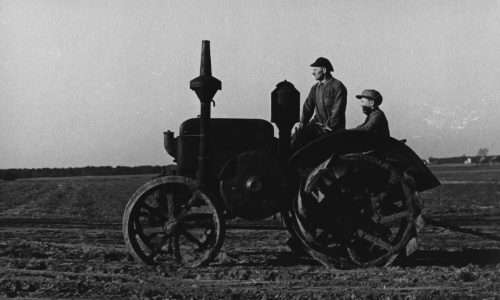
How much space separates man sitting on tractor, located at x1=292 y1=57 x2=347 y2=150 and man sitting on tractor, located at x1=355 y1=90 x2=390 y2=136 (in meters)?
0.29

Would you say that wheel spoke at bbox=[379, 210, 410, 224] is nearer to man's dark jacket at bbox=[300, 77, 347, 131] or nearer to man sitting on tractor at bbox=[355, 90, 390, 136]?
man sitting on tractor at bbox=[355, 90, 390, 136]

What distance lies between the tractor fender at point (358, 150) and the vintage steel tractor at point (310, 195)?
11 millimetres

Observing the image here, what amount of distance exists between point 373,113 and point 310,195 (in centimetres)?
127

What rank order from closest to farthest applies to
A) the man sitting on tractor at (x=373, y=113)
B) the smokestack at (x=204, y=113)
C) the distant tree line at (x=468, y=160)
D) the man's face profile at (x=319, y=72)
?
the smokestack at (x=204, y=113), the man sitting on tractor at (x=373, y=113), the man's face profile at (x=319, y=72), the distant tree line at (x=468, y=160)

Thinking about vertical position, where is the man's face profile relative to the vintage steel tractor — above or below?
above

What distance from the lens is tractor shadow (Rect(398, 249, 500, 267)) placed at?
6.77 meters

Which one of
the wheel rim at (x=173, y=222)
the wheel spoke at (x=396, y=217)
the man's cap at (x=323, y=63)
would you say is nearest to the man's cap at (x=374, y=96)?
the man's cap at (x=323, y=63)

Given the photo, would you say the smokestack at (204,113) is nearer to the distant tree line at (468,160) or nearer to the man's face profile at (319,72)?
the man's face profile at (319,72)

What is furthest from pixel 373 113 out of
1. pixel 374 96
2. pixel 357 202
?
pixel 357 202

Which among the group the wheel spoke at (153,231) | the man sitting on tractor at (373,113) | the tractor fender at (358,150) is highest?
the man sitting on tractor at (373,113)

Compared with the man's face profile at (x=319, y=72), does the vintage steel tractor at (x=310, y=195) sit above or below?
below

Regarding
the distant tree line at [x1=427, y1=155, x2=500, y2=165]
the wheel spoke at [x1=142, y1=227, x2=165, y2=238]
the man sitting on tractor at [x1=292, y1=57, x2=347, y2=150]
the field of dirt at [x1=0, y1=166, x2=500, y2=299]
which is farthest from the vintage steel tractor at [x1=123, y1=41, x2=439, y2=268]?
the distant tree line at [x1=427, y1=155, x2=500, y2=165]

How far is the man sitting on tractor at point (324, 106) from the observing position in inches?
259

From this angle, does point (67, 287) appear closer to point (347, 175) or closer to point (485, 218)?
point (347, 175)
